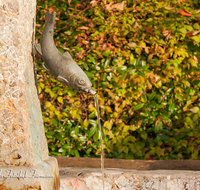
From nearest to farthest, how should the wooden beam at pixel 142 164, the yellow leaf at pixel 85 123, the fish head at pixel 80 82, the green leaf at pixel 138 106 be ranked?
1. the fish head at pixel 80 82
2. the wooden beam at pixel 142 164
3. the green leaf at pixel 138 106
4. the yellow leaf at pixel 85 123

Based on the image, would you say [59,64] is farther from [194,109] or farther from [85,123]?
[194,109]

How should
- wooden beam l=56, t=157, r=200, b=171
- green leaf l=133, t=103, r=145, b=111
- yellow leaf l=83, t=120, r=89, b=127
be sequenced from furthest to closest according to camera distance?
yellow leaf l=83, t=120, r=89, b=127, green leaf l=133, t=103, r=145, b=111, wooden beam l=56, t=157, r=200, b=171

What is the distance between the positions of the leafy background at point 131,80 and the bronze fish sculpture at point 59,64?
4.33 feet

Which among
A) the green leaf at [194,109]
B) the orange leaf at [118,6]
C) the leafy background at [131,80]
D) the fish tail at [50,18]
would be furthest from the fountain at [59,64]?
the green leaf at [194,109]

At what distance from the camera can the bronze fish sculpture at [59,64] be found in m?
1.34

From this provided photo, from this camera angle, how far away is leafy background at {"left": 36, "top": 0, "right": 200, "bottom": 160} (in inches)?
106

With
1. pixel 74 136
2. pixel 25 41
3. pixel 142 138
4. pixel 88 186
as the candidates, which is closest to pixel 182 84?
pixel 142 138

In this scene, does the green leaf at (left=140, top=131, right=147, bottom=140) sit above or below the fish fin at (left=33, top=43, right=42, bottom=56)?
below

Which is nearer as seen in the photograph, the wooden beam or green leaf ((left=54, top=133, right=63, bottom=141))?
the wooden beam

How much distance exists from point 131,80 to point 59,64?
1.45m

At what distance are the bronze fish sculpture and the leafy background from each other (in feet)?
4.33

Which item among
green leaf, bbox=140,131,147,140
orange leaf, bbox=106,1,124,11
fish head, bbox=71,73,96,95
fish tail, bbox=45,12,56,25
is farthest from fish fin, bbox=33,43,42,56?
green leaf, bbox=140,131,147,140

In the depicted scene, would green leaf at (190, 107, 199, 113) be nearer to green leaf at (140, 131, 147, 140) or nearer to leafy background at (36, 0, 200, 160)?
leafy background at (36, 0, 200, 160)

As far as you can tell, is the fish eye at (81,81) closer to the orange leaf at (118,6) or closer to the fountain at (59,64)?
the fountain at (59,64)
